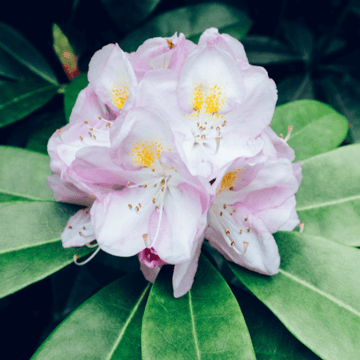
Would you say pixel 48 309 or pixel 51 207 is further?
pixel 48 309

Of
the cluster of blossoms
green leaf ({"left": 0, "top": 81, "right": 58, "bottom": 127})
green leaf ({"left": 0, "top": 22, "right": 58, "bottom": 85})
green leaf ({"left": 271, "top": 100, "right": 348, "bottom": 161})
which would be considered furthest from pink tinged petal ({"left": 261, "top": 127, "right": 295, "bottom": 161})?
green leaf ({"left": 0, "top": 22, "right": 58, "bottom": 85})

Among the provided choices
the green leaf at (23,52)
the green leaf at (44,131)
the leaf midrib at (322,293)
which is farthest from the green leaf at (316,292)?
the green leaf at (23,52)

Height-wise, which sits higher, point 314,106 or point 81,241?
point 81,241

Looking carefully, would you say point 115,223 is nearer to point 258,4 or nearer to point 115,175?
point 115,175

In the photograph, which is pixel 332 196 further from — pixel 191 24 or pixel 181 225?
pixel 191 24

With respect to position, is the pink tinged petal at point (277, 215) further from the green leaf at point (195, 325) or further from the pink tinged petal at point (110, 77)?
the pink tinged petal at point (110, 77)

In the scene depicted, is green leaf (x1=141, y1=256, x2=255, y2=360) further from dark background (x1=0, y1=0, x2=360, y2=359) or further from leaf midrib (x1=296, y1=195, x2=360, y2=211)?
leaf midrib (x1=296, y1=195, x2=360, y2=211)

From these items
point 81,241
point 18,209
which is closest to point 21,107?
point 18,209
